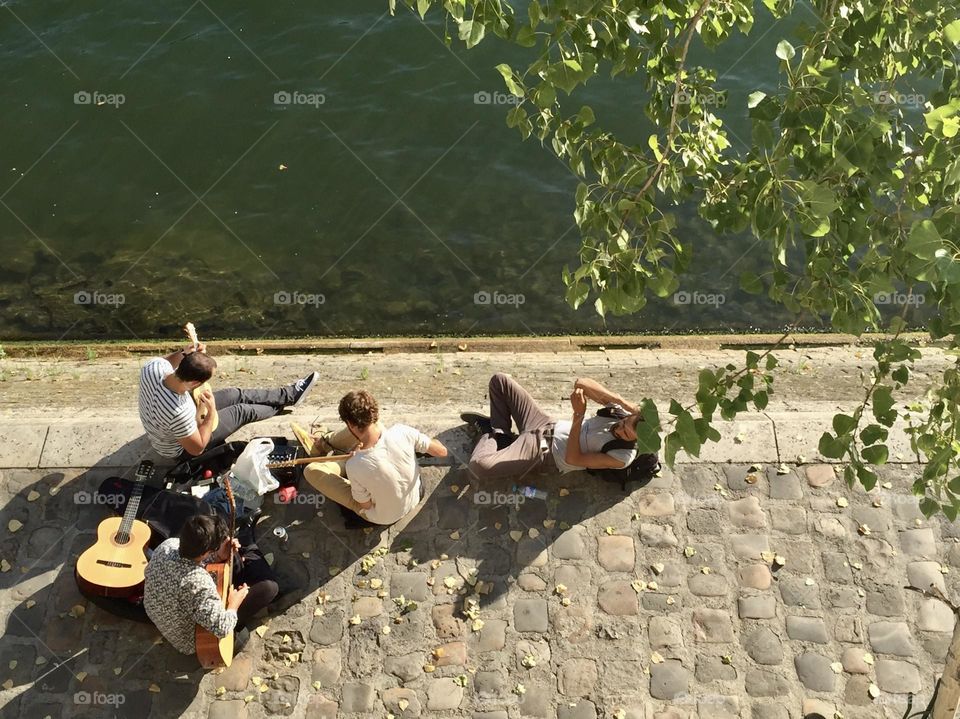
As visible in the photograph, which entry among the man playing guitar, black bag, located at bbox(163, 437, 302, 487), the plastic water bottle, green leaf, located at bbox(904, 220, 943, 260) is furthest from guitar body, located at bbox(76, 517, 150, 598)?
green leaf, located at bbox(904, 220, 943, 260)

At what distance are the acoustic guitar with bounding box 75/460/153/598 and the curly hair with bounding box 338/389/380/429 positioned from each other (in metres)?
1.71

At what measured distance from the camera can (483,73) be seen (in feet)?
45.9

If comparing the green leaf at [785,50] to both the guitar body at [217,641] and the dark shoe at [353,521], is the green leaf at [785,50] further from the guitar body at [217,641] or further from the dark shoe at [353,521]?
the guitar body at [217,641]

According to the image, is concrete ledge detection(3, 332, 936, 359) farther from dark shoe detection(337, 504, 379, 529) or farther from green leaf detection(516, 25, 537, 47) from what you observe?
green leaf detection(516, 25, 537, 47)

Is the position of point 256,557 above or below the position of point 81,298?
above

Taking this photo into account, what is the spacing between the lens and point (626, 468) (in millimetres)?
7020

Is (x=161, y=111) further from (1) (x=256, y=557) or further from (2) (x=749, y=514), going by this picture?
(2) (x=749, y=514)

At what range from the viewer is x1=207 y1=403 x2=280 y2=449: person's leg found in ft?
24.5

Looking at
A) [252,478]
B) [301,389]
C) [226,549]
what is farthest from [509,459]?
[301,389]

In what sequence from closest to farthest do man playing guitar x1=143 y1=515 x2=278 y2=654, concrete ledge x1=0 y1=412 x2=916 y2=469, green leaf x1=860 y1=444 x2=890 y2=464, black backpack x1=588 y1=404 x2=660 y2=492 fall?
green leaf x1=860 y1=444 x2=890 y2=464, man playing guitar x1=143 y1=515 x2=278 y2=654, black backpack x1=588 y1=404 x2=660 y2=492, concrete ledge x1=0 y1=412 x2=916 y2=469

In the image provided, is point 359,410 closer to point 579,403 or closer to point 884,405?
point 579,403

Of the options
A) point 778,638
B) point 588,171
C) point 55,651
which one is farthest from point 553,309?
point 55,651

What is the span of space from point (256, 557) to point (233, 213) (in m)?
7.20

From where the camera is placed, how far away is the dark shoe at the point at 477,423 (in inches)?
296
